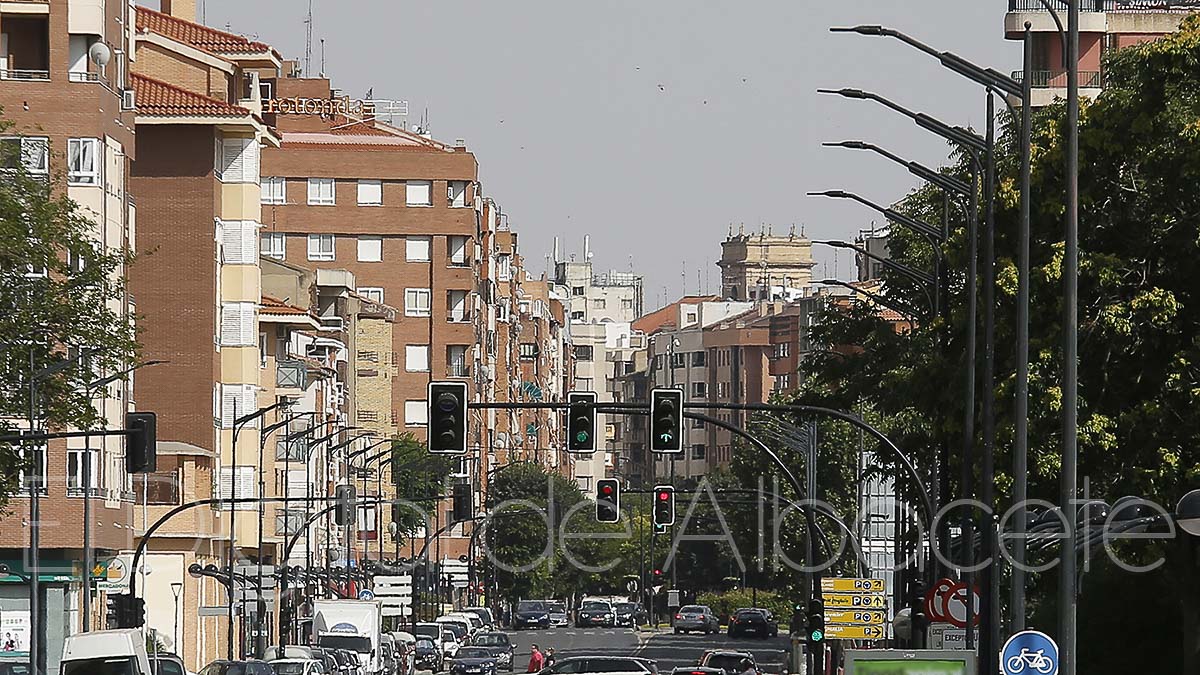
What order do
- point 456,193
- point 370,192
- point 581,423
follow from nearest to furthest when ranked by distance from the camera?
point 581,423
point 370,192
point 456,193

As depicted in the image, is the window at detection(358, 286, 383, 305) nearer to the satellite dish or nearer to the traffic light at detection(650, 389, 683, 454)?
the satellite dish

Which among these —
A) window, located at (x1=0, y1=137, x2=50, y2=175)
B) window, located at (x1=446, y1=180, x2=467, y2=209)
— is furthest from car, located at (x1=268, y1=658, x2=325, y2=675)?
window, located at (x1=446, y1=180, x2=467, y2=209)

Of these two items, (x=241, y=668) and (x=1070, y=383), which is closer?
(x=1070, y=383)

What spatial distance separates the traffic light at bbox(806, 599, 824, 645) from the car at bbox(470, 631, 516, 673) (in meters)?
26.1

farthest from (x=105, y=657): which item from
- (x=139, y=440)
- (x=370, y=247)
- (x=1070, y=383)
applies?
(x=370, y=247)

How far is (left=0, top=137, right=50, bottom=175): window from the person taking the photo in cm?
4331

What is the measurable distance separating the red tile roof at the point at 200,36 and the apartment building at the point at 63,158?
19.6 m

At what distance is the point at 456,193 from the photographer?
465 ft

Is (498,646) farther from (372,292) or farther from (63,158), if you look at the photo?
(372,292)

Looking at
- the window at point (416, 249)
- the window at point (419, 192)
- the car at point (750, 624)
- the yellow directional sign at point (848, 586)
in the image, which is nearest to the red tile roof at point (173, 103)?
the yellow directional sign at point (848, 586)

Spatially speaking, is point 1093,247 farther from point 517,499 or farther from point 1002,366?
point 517,499

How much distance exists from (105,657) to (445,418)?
1114 cm

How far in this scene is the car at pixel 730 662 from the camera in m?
64.6

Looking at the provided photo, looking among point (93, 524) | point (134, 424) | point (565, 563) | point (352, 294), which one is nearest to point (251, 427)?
point (93, 524)
